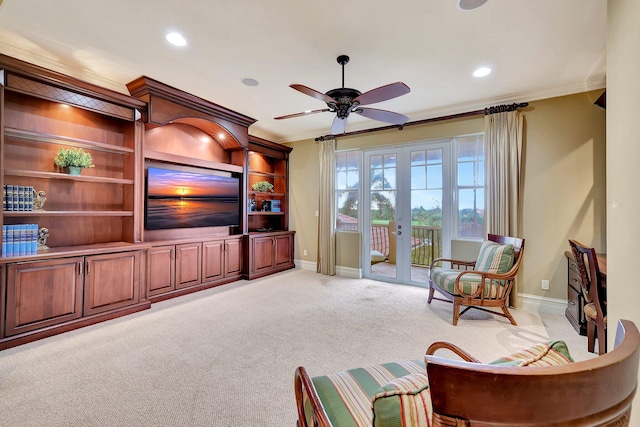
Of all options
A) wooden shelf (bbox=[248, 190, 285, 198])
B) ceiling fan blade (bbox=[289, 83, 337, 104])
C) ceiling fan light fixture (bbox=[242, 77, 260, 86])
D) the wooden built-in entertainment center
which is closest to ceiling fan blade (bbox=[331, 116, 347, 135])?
ceiling fan blade (bbox=[289, 83, 337, 104])

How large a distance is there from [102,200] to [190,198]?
111cm

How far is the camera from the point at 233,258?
4.93m

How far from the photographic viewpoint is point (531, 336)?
293 cm

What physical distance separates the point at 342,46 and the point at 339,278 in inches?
150

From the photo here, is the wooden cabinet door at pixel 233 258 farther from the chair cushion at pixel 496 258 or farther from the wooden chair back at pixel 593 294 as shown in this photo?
the wooden chair back at pixel 593 294

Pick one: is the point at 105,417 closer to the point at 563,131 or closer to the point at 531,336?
the point at 531,336

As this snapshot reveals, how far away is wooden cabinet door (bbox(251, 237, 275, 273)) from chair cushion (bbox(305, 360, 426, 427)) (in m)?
3.90

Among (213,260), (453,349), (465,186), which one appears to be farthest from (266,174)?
(453,349)

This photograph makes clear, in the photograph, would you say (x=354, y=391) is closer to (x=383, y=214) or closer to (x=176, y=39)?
(x=176, y=39)

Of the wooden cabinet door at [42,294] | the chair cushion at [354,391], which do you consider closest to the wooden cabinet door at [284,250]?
the wooden cabinet door at [42,294]

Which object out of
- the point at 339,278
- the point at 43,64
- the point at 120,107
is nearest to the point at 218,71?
the point at 120,107

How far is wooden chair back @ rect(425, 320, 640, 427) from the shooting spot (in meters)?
0.54

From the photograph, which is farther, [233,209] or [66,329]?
[233,209]

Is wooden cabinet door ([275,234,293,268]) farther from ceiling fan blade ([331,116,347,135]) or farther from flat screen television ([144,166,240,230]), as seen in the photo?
ceiling fan blade ([331,116,347,135])
